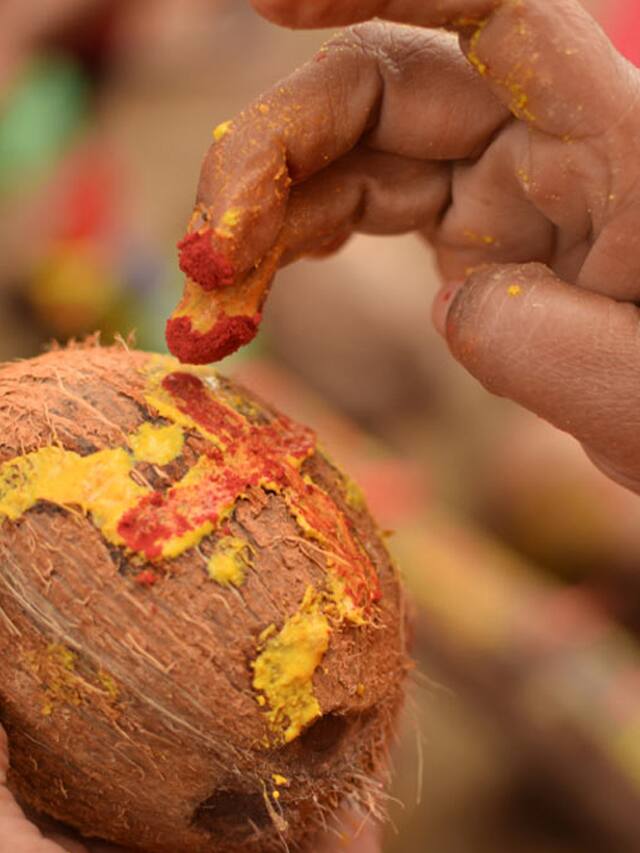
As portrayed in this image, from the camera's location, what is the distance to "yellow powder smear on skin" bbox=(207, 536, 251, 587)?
3.22 ft

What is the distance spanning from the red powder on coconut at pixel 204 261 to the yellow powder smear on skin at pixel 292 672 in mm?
341

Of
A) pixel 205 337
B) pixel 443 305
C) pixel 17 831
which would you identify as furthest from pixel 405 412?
pixel 17 831

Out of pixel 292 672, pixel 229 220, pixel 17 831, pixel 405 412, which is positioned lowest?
pixel 405 412

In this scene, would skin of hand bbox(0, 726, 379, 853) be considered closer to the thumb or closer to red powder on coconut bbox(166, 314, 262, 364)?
red powder on coconut bbox(166, 314, 262, 364)

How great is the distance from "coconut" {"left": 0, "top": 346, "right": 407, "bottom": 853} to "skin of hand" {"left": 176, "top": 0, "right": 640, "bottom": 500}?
22 centimetres

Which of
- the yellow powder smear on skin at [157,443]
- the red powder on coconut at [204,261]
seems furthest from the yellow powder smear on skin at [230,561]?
the red powder on coconut at [204,261]

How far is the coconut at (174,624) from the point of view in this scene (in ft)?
3.20

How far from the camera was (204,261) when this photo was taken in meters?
0.95

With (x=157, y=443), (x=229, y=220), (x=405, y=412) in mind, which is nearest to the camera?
(x=229, y=220)

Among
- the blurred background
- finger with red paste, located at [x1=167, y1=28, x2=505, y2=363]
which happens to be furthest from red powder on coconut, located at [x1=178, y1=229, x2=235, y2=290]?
the blurred background

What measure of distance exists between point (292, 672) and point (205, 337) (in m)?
0.34

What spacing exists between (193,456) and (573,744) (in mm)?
1318

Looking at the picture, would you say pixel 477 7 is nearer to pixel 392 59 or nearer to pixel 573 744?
pixel 392 59

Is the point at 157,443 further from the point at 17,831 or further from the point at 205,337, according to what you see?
the point at 17,831
